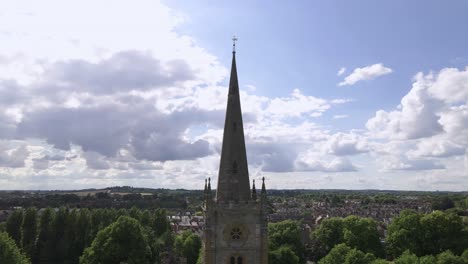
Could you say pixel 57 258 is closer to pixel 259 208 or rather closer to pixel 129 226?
pixel 129 226

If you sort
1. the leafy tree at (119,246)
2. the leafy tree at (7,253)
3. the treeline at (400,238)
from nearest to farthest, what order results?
the leafy tree at (7,253)
the leafy tree at (119,246)
the treeline at (400,238)

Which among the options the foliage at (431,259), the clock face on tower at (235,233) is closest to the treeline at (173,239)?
the foliage at (431,259)

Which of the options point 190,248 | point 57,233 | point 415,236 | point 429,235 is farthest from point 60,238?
point 429,235

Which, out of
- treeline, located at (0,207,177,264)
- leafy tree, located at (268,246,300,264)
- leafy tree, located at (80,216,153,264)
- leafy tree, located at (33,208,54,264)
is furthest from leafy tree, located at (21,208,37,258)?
leafy tree, located at (268,246,300,264)

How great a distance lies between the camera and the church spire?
98.4 ft

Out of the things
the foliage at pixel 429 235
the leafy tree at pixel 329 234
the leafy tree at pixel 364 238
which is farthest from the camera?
the leafy tree at pixel 329 234

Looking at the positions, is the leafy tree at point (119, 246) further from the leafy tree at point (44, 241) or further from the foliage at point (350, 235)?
the foliage at point (350, 235)

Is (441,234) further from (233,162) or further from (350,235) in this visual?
(233,162)

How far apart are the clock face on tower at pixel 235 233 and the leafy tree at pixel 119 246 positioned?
25516 millimetres

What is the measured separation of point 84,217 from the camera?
237 ft

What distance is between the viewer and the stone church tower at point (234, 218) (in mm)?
29484

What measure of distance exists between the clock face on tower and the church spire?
1.82 m

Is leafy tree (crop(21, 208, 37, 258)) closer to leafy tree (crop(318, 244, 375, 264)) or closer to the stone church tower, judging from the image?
leafy tree (crop(318, 244, 375, 264))

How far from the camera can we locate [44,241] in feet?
227
